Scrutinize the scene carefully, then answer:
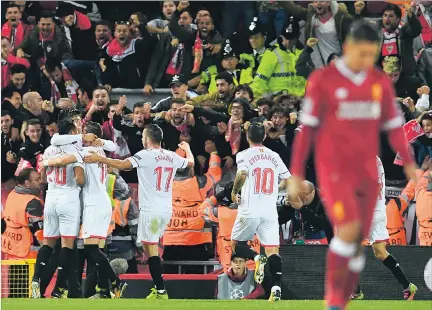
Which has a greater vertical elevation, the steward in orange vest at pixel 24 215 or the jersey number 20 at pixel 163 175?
the jersey number 20 at pixel 163 175

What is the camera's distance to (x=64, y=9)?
2138cm

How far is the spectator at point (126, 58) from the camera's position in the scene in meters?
20.2

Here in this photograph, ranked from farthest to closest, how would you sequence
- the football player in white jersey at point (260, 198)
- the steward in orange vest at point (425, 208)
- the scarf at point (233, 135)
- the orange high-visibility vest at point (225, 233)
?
the scarf at point (233, 135) → the orange high-visibility vest at point (225, 233) → the steward in orange vest at point (425, 208) → the football player in white jersey at point (260, 198)

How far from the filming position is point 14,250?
17.8 m

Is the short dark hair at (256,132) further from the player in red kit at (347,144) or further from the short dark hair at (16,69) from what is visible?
the short dark hair at (16,69)

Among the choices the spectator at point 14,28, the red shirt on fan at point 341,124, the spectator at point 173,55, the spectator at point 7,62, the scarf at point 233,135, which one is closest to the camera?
the red shirt on fan at point 341,124

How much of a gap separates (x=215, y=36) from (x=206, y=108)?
7.11 feet

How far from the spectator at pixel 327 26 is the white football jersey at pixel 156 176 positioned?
4522 millimetres

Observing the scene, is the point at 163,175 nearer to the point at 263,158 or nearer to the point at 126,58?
the point at 263,158

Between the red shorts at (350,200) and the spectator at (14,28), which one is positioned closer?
the red shorts at (350,200)

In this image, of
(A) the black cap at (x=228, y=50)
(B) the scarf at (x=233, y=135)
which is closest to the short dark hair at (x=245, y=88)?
(B) the scarf at (x=233, y=135)

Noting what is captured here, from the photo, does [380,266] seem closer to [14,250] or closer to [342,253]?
[14,250]

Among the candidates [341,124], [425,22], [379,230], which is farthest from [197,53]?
[341,124]

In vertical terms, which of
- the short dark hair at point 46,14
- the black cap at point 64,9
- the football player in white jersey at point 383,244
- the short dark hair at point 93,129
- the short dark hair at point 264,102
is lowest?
the football player in white jersey at point 383,244
